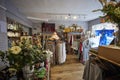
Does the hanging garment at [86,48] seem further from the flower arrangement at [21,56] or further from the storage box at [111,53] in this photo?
the flower arrangement at [21,56]

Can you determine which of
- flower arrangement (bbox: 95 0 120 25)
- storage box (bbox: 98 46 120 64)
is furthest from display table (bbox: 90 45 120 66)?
flower arrangement (bbox: 95 0 120 25)

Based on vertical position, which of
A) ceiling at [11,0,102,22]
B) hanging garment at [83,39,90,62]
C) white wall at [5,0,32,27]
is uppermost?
ceiling at [11,0,102,22]

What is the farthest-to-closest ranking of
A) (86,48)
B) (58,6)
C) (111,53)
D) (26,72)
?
(86,48) → (58,6) → (26,72) → (111,53)

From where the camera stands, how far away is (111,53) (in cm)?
130

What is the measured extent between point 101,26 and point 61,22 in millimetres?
3211

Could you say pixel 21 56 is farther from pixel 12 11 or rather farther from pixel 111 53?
pixel 12 11

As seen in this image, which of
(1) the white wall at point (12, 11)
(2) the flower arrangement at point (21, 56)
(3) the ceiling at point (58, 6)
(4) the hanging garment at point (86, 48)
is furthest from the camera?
(4) the hanging garment at point (86, 48)

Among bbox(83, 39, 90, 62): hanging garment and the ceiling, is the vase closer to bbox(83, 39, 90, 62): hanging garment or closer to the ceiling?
the ceiling

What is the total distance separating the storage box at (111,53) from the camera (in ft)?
3.89

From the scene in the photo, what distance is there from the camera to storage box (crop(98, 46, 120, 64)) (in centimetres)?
119

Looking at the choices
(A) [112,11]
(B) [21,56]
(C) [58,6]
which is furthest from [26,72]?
(C) [58,6]

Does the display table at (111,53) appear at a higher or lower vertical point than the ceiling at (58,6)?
lower

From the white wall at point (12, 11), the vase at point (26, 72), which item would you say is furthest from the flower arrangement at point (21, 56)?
the white wall at point (12, 11)

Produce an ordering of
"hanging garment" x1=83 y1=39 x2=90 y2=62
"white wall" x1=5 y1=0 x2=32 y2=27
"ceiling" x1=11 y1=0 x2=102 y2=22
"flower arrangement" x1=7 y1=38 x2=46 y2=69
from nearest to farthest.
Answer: "flower arrangement" x1=7 y1=38 x2=46 y2=69 → "white wall" x1=5 y1=0 x2=32 y2=27 → "ceiling" x1=11 y1=0 x2=102 y2=22 → "hanging garment" x1=83 y1=39 x2=90 y2=62
